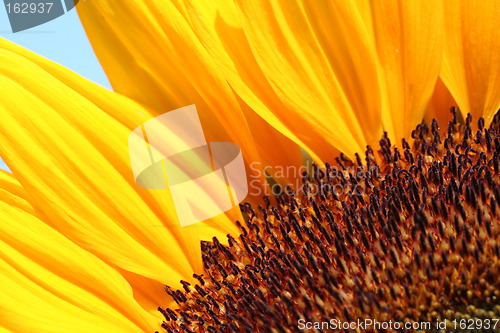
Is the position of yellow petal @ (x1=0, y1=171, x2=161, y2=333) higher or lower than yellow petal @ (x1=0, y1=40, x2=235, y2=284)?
lower

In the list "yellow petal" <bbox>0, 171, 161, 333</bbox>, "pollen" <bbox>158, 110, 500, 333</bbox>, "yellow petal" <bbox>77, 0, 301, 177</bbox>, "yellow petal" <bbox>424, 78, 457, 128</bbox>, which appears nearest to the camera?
"pollen" <bbox>158, 110, 500, 333</bbox>

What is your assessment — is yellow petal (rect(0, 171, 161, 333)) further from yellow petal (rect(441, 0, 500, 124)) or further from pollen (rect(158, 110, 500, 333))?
yellow petal (rect(441, 0, 500, 124))

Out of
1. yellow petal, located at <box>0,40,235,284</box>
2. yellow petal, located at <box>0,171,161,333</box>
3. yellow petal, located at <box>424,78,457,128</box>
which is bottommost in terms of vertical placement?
yellow petal, located at <box>0,171,161,333</box>

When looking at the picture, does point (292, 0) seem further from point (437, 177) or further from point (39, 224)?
point (39, 224)

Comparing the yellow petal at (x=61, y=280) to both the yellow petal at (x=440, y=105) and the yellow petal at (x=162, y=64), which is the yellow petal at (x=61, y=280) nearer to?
the yellow petal at (x=162, y=64)

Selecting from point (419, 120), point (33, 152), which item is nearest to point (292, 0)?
point (419, 120)

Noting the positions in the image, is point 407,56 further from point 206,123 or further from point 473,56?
point 206,123

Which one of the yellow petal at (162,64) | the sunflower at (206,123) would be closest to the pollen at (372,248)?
the sunflower at (206,123)

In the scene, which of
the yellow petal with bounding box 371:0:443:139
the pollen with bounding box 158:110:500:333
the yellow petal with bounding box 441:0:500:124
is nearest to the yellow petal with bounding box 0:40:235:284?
the pollen with bounding box 158:110:500:333
